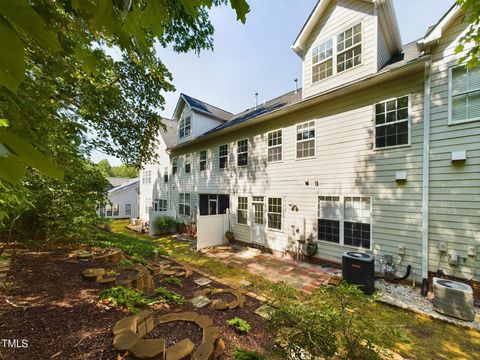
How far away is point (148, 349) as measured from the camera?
2.33 m

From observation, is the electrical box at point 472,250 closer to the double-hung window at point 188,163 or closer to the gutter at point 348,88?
the gutter at point 348,88

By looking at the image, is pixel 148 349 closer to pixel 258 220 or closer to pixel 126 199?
pixel 258 220

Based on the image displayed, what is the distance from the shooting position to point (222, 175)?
38.3 feet

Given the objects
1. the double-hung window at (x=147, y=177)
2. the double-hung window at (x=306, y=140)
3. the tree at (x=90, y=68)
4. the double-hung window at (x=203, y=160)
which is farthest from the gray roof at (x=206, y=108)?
the double-hung window at (x=147, y=177)

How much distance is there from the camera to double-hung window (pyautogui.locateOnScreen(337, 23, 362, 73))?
22.8 ft

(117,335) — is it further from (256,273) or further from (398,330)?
(256,273)

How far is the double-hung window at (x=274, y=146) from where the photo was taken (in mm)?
9055

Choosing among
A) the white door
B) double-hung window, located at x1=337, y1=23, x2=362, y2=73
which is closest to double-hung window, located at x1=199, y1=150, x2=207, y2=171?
the white door

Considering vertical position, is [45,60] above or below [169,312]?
above

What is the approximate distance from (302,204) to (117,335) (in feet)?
22.5

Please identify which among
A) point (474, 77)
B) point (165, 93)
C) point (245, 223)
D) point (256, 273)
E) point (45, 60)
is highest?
point (165, 93)

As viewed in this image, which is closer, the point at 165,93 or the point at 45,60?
the point at 45,60

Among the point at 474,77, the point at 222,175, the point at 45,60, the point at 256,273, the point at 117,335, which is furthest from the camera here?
the point at 222,175

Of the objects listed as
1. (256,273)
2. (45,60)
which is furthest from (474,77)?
(45,60)
